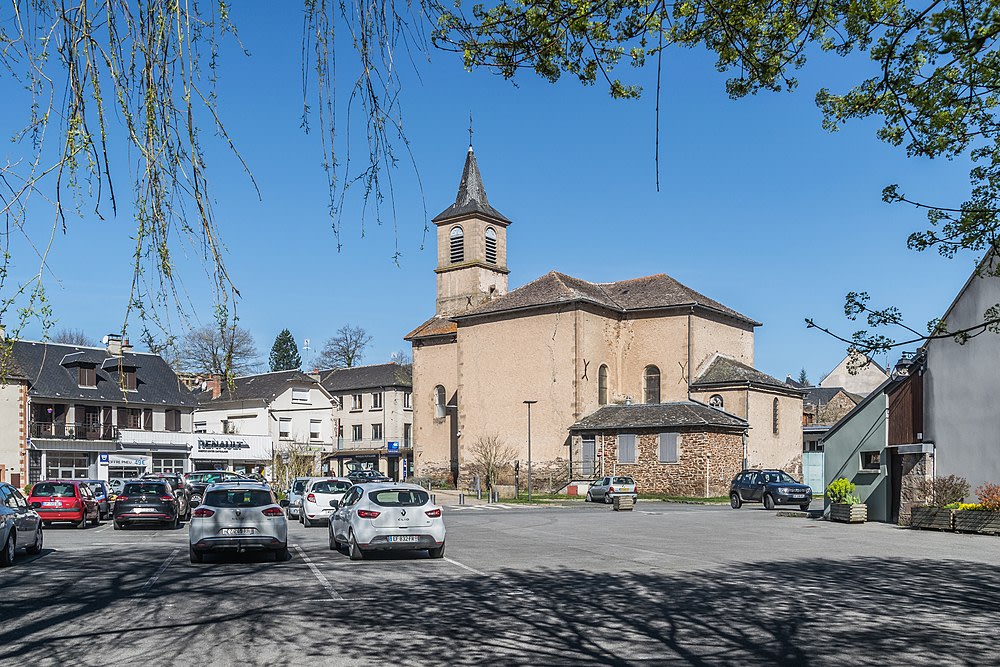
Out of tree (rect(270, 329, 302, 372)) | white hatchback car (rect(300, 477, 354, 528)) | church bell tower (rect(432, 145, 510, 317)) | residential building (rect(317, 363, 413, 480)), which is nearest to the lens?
white hatchback car (rect(300, 477, 354, 528))

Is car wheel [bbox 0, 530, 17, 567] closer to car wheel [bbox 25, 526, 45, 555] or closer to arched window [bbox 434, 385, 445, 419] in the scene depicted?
car wheel [bbox 25, 526, 45, 555]

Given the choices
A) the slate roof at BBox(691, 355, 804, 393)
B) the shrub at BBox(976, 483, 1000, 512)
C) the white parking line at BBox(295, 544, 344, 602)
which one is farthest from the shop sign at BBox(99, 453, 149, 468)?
the shrub at BBox(976, 483, 1000, 512)

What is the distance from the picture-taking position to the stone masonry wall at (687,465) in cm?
5512

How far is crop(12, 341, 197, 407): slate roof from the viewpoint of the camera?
60.0m

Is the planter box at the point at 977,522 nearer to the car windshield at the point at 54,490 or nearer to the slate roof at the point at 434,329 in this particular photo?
the car windshield at the point at 54,490

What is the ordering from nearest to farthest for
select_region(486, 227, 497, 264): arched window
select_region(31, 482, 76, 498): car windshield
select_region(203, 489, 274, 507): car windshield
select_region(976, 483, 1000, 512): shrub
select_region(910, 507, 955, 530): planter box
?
select_region(203, 489, 274, 507): car windshield → select_region(976, 483, 1000, 512): shrub → select_region(910, 507, 955, 530): planter box → select_region(31, 482, 76, 498): car windshield → select_region(486, 227, 497, 264): arched window

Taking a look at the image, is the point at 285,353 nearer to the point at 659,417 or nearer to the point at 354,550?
the point at 659,417

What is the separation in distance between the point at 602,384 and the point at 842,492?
102 feet

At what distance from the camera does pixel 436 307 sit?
76.8 m

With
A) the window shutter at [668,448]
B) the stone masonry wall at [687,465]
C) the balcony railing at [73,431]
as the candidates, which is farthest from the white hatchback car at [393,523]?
the balcony railing at [73,431]

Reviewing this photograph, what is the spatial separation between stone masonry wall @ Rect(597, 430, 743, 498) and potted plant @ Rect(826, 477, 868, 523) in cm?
2016

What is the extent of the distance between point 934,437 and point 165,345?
3080 cm

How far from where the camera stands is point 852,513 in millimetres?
32594

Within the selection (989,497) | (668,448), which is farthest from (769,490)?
(989,497)
